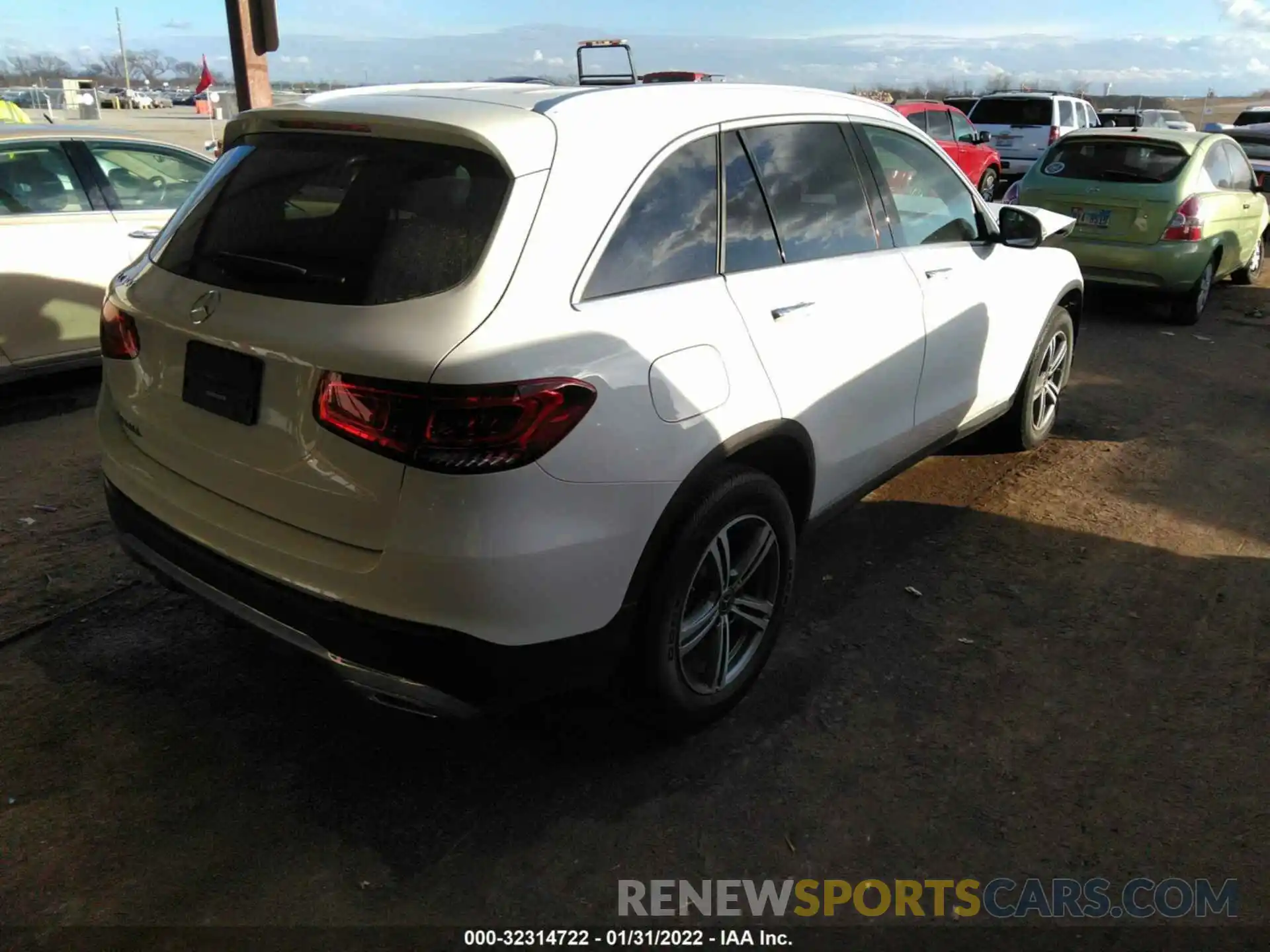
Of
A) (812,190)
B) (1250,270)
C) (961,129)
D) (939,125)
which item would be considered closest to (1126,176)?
(1250,270)

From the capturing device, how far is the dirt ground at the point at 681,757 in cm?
251

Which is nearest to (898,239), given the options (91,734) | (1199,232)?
(91,734)

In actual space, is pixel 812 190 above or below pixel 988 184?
above

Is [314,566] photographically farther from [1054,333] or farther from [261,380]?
[1054,333]

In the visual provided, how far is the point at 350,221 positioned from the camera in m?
2.47

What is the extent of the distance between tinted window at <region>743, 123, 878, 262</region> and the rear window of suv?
1.09 meters

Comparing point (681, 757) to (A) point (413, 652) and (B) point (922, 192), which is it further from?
(B) point (922, 192)

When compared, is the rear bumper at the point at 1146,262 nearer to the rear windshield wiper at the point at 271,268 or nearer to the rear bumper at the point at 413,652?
the rear bumper at the point at 413,652

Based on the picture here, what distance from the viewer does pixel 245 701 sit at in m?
Answer: 3.14

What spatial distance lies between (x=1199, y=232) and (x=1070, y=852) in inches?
290

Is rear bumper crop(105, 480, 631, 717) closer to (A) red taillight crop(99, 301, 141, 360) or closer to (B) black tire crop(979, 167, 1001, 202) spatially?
(A) red taillight crop(99, 301, 141, 360)

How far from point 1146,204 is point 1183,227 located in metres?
0.35

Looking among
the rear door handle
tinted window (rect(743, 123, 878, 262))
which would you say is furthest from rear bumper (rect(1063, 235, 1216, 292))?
the rear door handle

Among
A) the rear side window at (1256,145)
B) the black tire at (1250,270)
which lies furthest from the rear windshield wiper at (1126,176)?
the rear side window at (1256,145)
